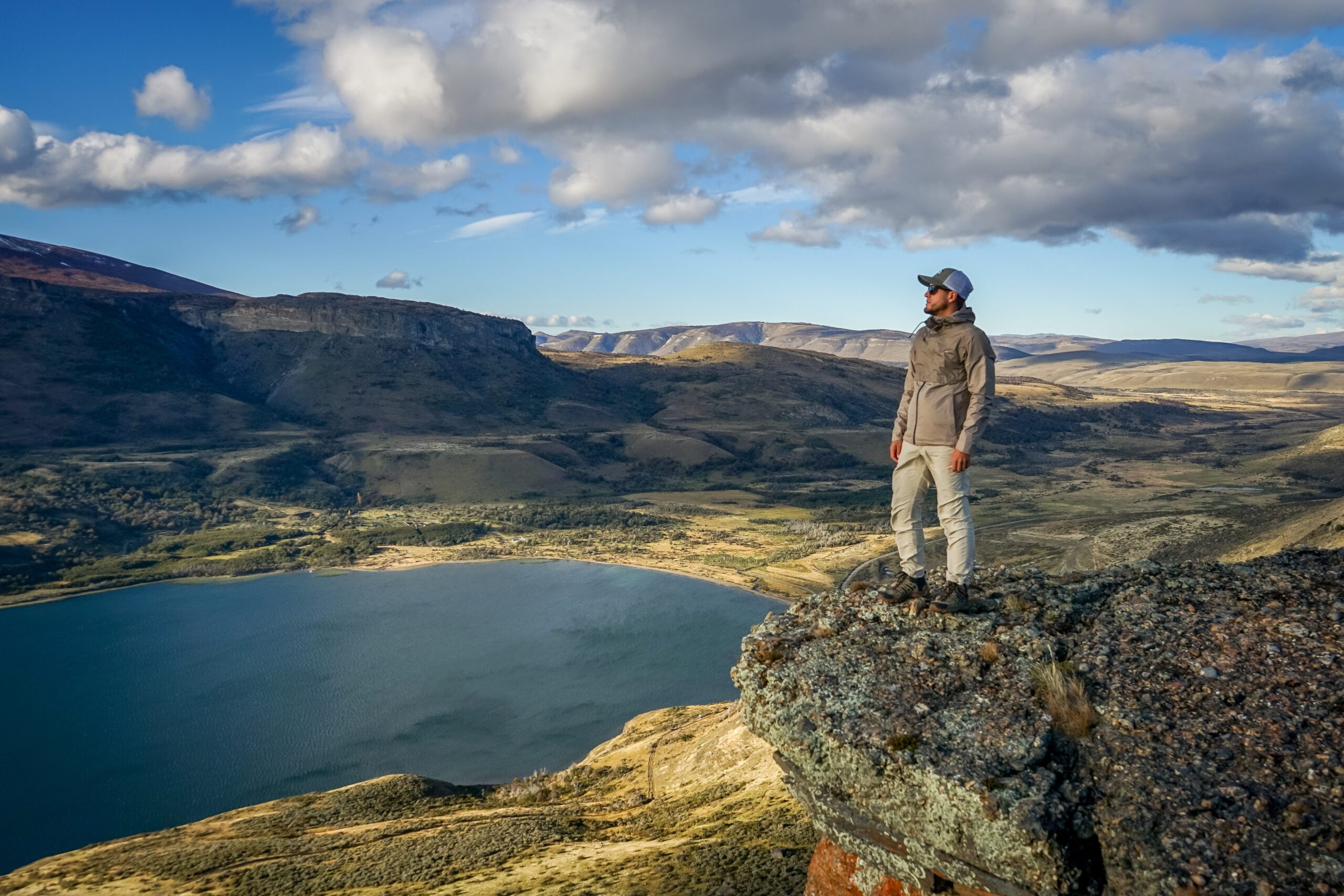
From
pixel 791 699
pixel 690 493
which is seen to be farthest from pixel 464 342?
pixel 791 699

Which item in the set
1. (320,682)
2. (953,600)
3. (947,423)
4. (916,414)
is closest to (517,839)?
(953,600)

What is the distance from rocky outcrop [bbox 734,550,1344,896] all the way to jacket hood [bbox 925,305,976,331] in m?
2.58

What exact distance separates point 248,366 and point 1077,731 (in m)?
173

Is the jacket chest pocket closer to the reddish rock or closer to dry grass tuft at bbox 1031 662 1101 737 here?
dry grass tuft at bbox 1031 662 1101 737

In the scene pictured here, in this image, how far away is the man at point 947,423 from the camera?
789cm

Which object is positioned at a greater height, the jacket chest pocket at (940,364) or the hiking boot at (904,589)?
the jacket chest pocket at (940,364)

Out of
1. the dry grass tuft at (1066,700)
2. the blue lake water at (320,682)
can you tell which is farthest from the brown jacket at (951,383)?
the blue lake water at (320,682)

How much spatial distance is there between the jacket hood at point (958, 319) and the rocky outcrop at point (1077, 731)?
258 centimetres

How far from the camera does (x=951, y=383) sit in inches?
319

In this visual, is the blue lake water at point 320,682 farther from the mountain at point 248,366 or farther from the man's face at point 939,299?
the mountain at point 248,366

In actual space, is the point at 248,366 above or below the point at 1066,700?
above

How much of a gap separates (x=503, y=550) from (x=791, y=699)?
8020 centimetres

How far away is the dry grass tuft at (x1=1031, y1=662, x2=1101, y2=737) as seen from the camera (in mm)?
6391

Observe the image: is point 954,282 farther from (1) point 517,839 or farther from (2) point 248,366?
(2) point 248,366
